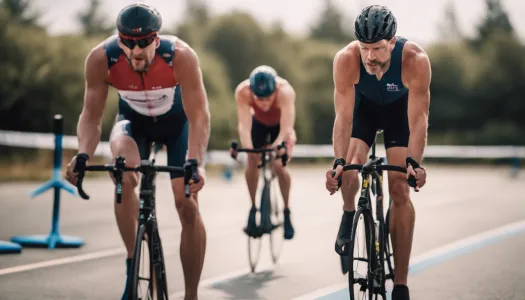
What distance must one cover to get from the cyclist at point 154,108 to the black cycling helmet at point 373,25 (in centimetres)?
112

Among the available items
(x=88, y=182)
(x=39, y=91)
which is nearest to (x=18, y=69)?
(x=39, y=91)

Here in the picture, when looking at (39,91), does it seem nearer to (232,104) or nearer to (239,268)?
(232,104)

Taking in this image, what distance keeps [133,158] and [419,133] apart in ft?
6.48

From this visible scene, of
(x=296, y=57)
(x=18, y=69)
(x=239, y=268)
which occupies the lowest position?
(x=239, y=268)

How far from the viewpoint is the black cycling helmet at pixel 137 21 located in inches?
225

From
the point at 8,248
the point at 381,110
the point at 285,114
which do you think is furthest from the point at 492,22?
the point at 381,110

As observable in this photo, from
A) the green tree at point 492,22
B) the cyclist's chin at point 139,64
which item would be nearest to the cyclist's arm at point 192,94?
the cyclist's chin at point 139,64

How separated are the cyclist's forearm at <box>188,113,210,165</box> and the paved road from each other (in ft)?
6.13

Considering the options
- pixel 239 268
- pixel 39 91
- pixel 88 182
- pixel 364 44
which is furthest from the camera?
pixel 39 91

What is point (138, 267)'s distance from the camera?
5332 mm

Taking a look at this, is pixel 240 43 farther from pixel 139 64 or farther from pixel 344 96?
pixel 139 64

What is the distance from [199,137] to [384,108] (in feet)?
5.37

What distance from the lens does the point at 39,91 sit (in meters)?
29.6

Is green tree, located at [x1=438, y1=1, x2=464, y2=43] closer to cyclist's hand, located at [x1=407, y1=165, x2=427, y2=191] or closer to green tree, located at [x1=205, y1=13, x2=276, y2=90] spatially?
green tree, located at [x1=205, y1=13, x2=276, y2=90]
